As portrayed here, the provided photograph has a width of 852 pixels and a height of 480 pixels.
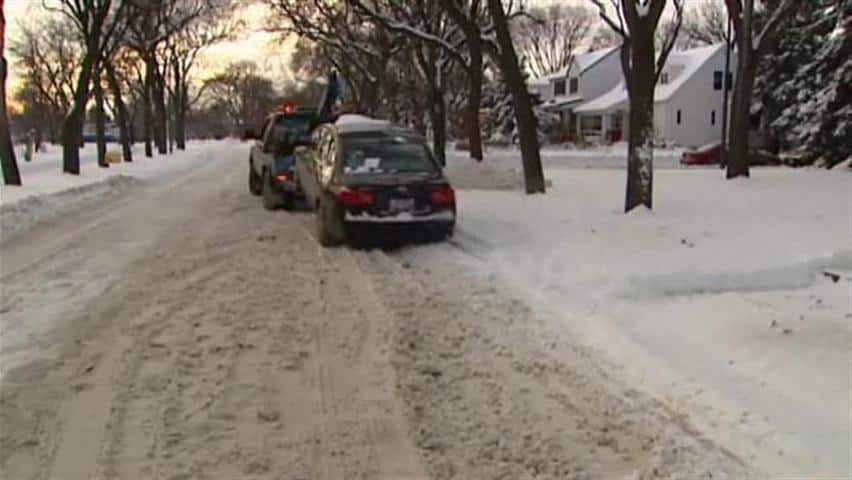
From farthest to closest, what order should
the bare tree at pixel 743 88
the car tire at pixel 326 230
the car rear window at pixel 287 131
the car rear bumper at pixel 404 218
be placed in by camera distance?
the bare tree at pixel 743 88 < the car rear window at pixel 287 131 < the car tire at pixel 326 230 < the car rear bumper at pixel 404 218

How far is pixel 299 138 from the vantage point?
55.9 ft

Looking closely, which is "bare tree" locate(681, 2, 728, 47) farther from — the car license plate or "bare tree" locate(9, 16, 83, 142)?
the car license plate

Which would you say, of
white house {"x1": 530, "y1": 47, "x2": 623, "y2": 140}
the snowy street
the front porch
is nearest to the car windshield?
the snowy street

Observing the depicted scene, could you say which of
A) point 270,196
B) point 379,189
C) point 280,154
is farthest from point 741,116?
point 379,189

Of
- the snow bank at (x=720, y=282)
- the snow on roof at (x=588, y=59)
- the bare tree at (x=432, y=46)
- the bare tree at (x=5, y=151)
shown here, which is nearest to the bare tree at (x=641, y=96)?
the snow bank at (x=720, y=282)

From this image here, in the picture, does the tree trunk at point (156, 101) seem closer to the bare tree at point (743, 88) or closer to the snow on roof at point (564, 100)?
the bare tree at point (743, 88)

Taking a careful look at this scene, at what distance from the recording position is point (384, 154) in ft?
40.3

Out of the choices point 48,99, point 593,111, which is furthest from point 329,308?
point 48,99

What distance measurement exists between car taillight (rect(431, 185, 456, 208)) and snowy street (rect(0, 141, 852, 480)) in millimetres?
517

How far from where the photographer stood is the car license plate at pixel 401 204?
37.5ft

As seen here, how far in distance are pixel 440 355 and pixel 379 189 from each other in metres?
5.17

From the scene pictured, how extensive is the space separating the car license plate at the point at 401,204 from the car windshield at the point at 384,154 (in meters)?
0.65

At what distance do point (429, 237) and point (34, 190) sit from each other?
1187 centimetres

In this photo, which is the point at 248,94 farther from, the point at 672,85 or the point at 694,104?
the point at 694,104
